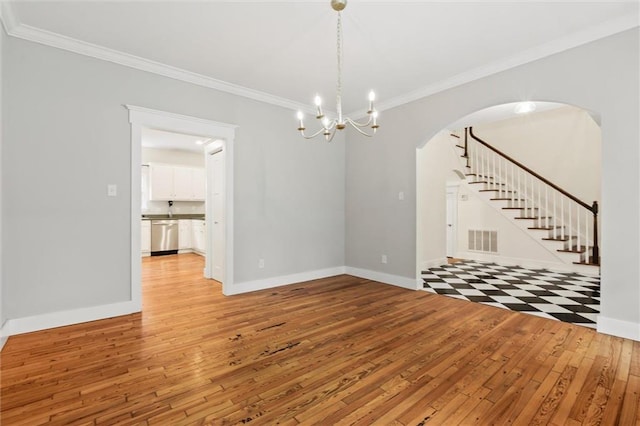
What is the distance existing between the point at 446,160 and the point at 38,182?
6621 mm

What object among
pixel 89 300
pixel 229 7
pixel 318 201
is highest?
pixel 229 7

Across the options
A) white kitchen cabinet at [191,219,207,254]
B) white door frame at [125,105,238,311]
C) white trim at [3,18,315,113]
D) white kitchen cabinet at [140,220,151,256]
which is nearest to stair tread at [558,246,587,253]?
white trim at [3,18,315,113]

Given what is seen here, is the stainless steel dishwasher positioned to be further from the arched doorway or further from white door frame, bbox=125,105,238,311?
the arched doorway

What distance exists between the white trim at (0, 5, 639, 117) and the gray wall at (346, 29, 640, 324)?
7cm

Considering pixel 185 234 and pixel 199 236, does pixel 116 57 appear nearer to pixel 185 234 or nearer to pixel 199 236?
pixel 199 236

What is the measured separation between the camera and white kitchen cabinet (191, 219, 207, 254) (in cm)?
752

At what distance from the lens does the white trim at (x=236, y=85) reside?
270 cm

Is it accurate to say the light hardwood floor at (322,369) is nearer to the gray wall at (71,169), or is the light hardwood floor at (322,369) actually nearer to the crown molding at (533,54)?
the gray wall at (71,169)

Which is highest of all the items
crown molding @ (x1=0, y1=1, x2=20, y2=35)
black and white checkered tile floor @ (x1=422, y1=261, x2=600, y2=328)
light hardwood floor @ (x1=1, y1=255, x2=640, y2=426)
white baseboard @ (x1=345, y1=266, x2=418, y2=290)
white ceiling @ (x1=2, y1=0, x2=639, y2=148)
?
white ceiling @ (x1=2, y1=0, x2=639, y2=148)

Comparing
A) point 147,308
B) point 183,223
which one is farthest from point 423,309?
point 183,223

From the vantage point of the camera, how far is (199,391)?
1.89 m

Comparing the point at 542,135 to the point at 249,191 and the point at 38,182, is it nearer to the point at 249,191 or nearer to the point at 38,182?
the point at 249,191

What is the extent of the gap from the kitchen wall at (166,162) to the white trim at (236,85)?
4734 mm

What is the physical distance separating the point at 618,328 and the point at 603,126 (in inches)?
75.0
